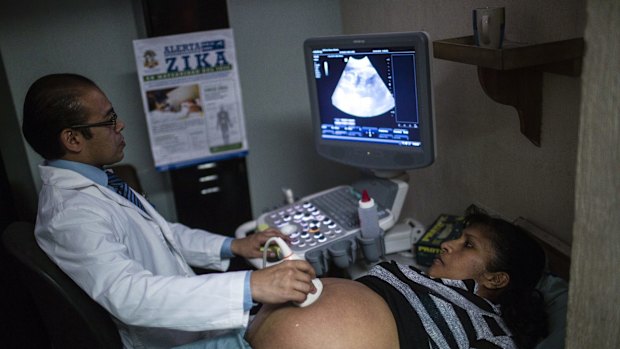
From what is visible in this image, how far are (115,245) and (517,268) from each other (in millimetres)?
1033

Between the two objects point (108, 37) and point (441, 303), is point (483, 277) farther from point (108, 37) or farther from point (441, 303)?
point (108, 37)

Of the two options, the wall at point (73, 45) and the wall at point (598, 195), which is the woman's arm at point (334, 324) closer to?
the wall at point (598, 195)

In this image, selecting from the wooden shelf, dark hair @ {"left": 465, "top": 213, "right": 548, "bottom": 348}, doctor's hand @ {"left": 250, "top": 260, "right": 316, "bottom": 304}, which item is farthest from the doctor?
the wooden shelf

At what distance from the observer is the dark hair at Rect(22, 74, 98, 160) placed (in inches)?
56.8

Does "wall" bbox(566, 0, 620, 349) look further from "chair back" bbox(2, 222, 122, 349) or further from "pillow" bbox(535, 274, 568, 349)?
"chair back" bbox(2, 222, 122, 349)

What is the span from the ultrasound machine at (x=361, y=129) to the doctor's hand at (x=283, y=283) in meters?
0.36

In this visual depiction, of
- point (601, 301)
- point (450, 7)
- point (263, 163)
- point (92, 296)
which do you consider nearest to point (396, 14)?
point (450, 7)

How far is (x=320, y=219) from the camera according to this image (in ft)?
6.09

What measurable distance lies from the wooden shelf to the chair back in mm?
1121

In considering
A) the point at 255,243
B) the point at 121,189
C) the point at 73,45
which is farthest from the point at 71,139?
the point at 73,45

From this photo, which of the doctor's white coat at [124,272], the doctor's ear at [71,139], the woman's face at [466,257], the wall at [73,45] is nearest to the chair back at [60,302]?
the doctor's white coat at [124,272]

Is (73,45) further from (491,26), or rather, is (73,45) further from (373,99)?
(491,26)

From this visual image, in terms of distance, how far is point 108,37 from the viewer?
2.30 metres

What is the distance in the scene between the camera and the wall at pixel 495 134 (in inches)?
54.6
